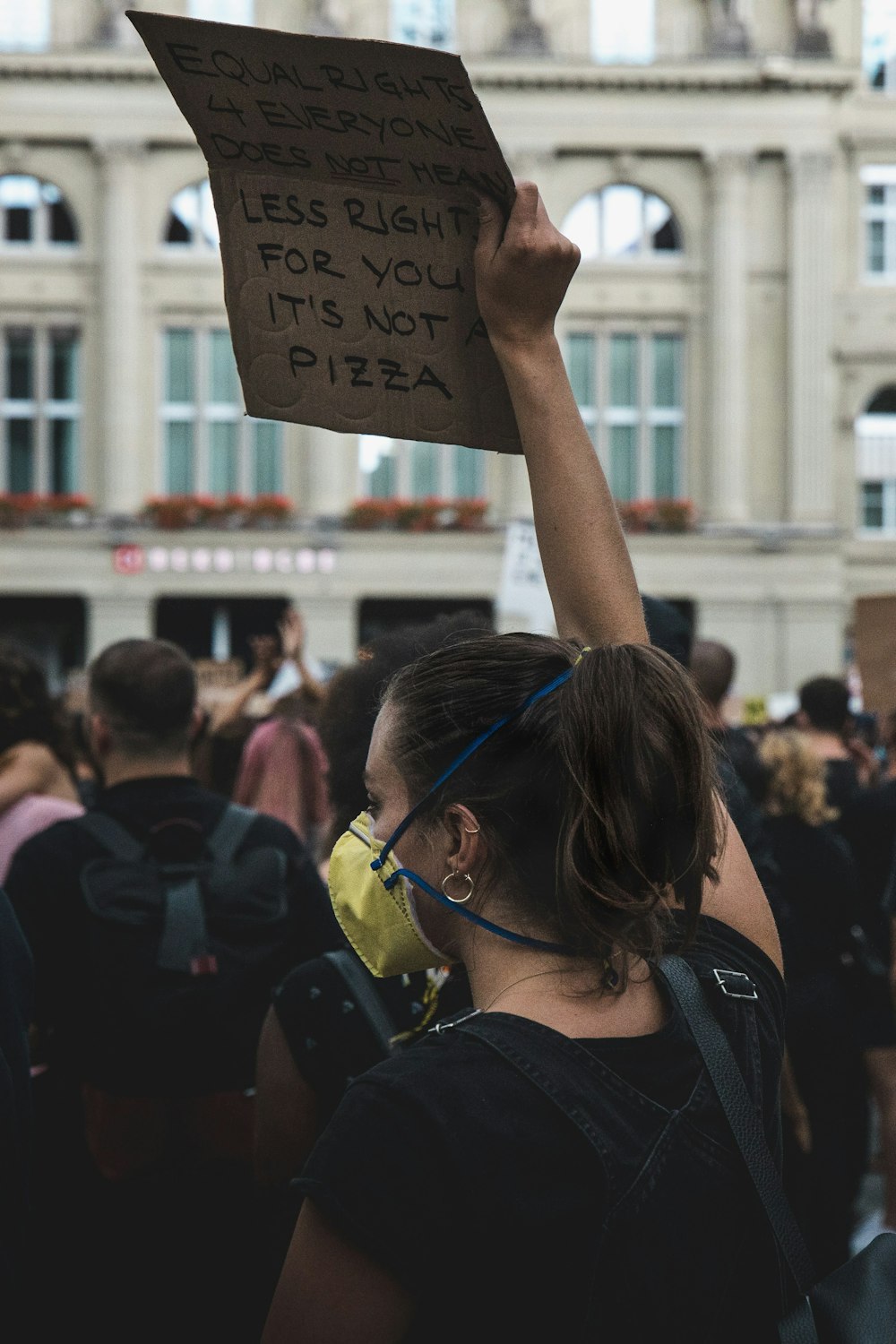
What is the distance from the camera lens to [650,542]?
82.3 ft

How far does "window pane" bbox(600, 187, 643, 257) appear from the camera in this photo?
84.8 feet

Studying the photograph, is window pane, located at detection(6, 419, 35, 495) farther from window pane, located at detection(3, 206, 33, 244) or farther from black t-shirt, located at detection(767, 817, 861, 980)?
black t-shirt, located at detection(767, 817, 861, 980)

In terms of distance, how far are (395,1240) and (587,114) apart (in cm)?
2574

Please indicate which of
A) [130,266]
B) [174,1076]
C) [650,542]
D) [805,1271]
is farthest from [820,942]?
[130,266]

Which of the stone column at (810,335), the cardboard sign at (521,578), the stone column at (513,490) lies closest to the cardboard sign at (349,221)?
the cardboard sign at (521,578)

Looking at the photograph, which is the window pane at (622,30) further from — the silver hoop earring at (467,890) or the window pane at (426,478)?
the silver hoop earring at (467,890)

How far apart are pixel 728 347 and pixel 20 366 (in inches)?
433

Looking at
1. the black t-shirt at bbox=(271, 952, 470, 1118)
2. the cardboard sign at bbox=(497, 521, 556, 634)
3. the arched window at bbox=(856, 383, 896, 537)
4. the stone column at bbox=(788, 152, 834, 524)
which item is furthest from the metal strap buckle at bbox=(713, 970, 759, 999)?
the arched window at bbox=(856, 383, 896, 537)

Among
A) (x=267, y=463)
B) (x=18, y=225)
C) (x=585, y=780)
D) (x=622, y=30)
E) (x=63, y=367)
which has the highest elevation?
(x=622, y=30)

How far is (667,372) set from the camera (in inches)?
1023

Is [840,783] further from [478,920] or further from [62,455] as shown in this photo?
[62,455]

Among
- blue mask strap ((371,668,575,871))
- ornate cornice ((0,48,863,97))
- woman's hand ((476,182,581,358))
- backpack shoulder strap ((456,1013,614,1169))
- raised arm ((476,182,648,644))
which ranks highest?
ornate cornice ((0,48,863,97))

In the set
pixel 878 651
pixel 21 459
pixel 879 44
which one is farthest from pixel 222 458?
pixel 878 651

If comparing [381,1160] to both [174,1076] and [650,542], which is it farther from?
[650,542]
